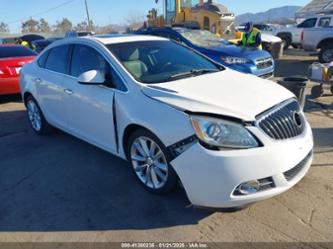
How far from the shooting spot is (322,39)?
13336 millimetres

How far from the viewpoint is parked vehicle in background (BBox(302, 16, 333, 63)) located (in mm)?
13012

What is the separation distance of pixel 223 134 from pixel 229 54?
5.46 metres

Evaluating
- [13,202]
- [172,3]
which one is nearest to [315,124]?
[13,202]

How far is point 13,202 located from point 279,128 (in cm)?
295

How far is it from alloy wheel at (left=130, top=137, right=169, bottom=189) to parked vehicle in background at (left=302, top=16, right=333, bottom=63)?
11864 mm

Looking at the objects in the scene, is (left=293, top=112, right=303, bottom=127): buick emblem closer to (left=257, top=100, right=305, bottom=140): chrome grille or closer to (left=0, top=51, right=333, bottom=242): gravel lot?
(left=257, top=100, right=305, bottom=140): chrome grille

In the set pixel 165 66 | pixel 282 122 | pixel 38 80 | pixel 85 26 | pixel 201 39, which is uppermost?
pixel 165 66

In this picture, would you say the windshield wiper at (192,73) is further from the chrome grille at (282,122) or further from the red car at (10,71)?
the red car at (10,71)

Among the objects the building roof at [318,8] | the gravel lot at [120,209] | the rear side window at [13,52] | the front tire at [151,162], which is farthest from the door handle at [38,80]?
the building roof at [318,8]

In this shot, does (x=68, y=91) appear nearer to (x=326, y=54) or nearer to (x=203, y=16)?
(x=203, y=16)

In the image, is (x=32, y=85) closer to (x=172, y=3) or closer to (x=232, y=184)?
(x=232, y=184)

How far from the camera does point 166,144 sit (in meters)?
3.03

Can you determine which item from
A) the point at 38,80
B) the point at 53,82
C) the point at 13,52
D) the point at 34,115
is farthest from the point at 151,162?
the point at 13,52

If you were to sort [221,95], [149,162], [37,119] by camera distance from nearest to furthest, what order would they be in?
[221,95] < [149,162] < [37,119]
